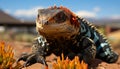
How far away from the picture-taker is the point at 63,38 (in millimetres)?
7211

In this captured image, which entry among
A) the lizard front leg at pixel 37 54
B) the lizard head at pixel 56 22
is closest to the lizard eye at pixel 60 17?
the lizard head at pixel 56 22

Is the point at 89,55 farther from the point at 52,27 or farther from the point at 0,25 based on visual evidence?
the point at 0,25

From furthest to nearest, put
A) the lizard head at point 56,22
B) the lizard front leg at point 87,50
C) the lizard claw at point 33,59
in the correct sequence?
the lizard front leg at point 87,50, the lizard claw at point 33,59, the lizard head at point 56,22

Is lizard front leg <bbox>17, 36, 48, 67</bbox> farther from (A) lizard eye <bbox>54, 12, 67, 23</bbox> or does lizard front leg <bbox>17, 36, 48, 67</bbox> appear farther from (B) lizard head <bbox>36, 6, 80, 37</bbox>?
(A) lizard eye <bbox>54, 12, 67, 23</bbox>

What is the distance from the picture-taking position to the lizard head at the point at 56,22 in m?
6.32

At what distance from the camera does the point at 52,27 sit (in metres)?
6.37

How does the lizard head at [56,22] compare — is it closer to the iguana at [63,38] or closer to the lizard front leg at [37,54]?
the iguana at [63,38]

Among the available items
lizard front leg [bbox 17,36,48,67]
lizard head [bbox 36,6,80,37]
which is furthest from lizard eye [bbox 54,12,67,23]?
lizard front leg [bbox 17,36,48,67]

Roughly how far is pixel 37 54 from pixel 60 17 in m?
1.22

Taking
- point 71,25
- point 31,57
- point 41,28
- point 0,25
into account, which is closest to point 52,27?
point 41,28

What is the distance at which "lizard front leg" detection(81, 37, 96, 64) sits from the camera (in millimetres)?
7392

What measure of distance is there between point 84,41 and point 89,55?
309 mm

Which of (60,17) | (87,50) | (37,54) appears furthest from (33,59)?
(60,17)

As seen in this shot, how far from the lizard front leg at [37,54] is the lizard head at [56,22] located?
2.03 feet
